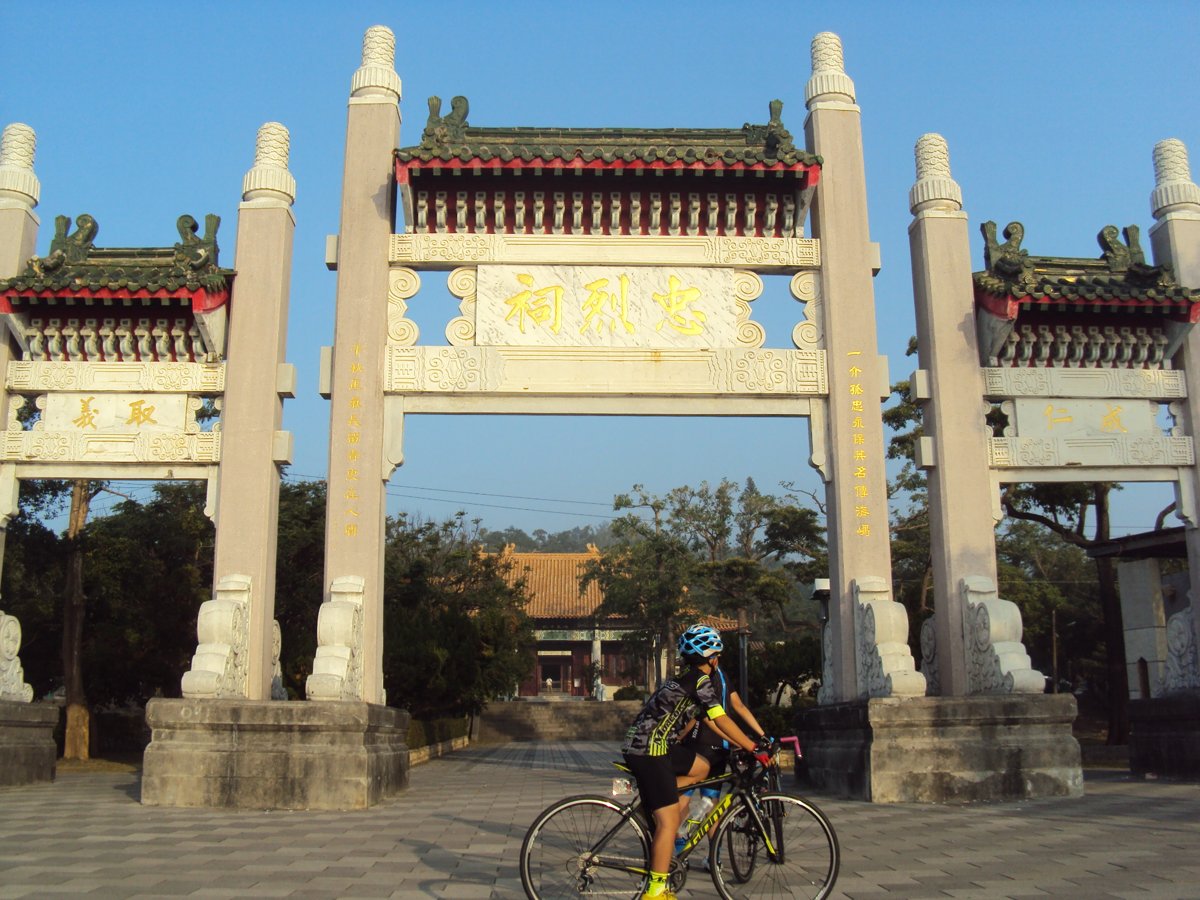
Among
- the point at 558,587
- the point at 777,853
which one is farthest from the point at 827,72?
the point at 558,587

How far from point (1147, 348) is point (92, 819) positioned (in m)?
11.4

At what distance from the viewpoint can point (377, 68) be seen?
11930 millimetres

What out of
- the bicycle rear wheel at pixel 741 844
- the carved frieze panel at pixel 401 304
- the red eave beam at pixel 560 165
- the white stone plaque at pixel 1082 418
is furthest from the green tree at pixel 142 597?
the bicycle rear wheel at pixel 741 844

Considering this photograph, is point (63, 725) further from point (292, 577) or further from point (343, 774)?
point (343, 774)

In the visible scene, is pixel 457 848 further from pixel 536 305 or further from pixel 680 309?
pixel 680 309

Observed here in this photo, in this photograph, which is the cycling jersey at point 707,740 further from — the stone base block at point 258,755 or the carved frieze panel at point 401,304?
the carved frieze panel at point 401,304

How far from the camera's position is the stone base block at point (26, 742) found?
10656 millimetres

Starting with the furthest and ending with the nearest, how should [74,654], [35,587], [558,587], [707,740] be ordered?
1. [558,587]
2. [35,587]
3. [74,654]
4. [707,740]

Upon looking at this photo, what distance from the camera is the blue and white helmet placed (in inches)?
202

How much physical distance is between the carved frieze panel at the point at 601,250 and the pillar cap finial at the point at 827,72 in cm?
182

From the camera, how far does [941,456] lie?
1120 centimetres

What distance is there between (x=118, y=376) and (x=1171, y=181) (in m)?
12.1

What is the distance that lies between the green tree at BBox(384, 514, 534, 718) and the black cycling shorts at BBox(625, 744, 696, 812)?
1493cm

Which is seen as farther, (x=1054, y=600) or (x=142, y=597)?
(x=1054, y=600)
